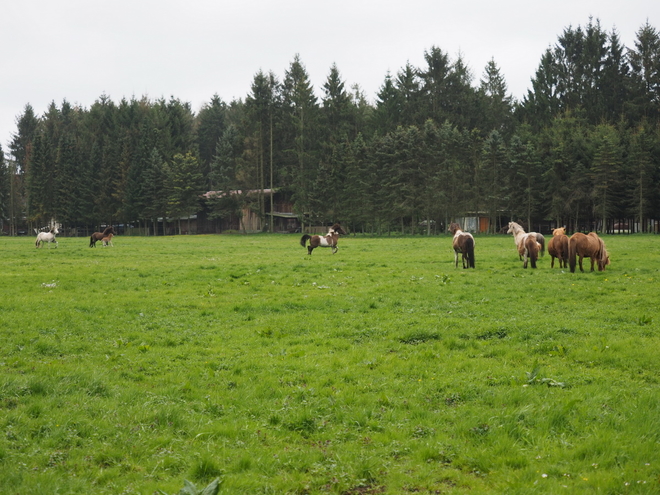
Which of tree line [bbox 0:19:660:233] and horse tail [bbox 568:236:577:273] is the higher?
tree line [bbox 0:19:660:233]

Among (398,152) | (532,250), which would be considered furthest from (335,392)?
(398,152)

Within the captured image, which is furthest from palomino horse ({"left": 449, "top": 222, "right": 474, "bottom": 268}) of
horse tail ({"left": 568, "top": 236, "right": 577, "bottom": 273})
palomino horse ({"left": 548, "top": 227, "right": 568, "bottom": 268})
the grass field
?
the grass field

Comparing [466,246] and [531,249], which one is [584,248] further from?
[466,246]

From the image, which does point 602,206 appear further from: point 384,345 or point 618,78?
point 384,345

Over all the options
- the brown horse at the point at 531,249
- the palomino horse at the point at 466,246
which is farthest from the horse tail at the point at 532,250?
the palomino horse at the point at 466,246

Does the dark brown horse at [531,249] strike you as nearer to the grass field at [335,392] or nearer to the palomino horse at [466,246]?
the palomino horse at [466,246]

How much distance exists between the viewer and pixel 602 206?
56.6 m

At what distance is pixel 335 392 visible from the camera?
7.39m

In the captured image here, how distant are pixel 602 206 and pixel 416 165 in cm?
1980

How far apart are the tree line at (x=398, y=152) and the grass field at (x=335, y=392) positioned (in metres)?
47.0

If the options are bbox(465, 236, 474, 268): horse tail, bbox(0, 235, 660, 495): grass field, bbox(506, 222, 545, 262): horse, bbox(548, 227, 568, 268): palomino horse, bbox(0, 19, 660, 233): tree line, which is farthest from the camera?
bbox(0, 19, 660, 233): tree line

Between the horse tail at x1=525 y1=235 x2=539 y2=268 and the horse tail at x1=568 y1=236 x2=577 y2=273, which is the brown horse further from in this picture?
the horse tail at x1=568 y1=236 x2=577 y2=273

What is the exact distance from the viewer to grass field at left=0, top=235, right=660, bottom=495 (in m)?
5.14

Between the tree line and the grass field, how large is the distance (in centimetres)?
4698
